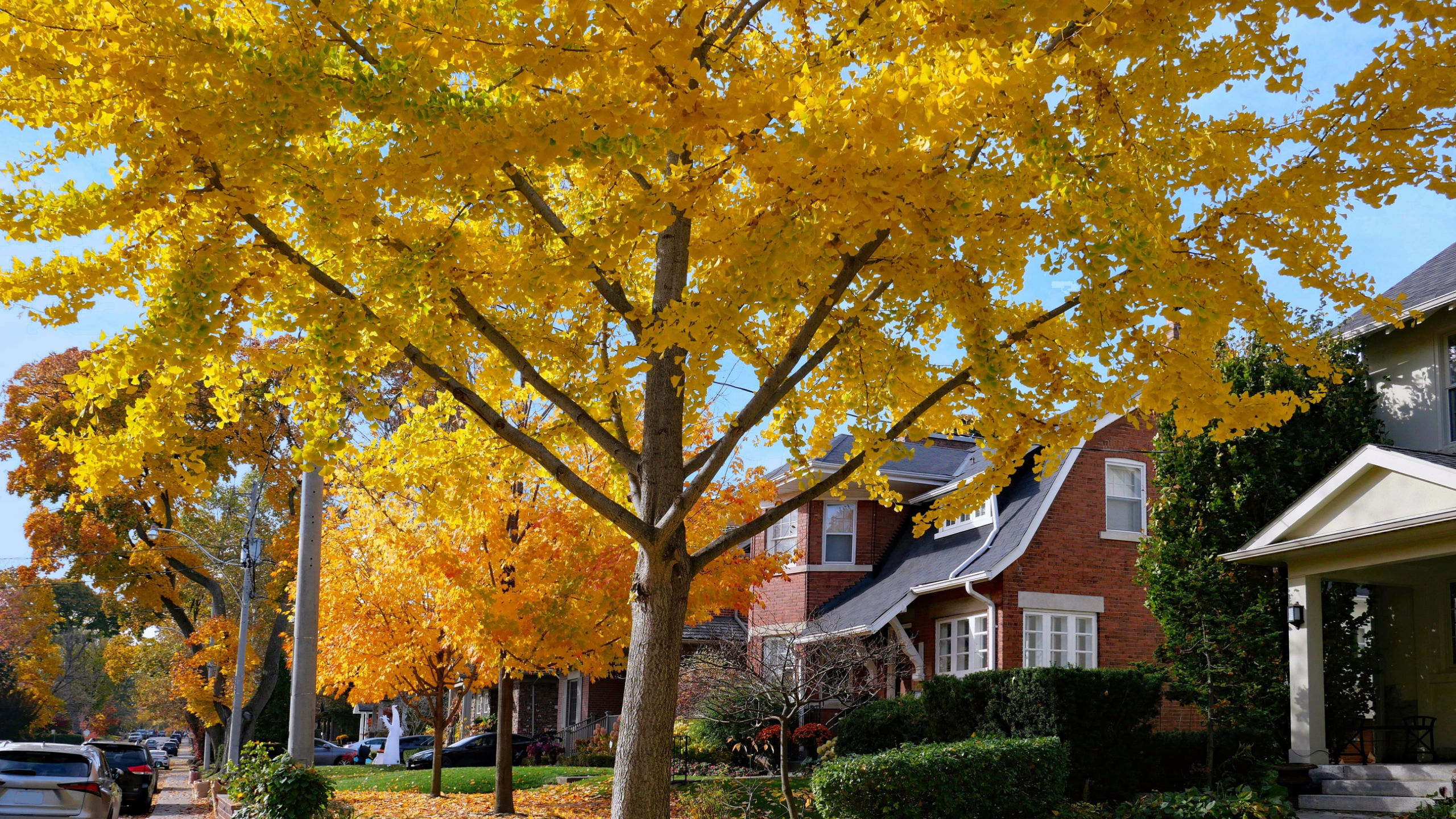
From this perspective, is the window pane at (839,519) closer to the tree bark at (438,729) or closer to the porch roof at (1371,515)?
the tree bark at (438,729)

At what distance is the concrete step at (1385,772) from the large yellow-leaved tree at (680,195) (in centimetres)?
621

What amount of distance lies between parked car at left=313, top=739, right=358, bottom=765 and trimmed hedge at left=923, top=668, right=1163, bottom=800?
32106mm

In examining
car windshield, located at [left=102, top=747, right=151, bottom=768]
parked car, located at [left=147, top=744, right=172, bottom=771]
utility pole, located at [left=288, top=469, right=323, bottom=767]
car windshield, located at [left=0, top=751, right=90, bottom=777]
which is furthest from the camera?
parked car, located at [left=147, top=744, right=172, bottom=771]

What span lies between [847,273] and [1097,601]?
14.7 meters

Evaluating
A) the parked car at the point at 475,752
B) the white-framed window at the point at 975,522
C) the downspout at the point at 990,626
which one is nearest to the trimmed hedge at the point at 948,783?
the downspout at the point at 990,626

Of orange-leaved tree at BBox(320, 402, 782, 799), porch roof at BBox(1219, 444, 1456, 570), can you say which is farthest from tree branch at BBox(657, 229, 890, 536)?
porch roof at BBox(1219, 444, 1456, 570)

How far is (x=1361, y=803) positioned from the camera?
39.1 feet

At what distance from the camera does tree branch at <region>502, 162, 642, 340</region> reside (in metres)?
7.54

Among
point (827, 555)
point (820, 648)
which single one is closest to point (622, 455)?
point (820, 648)

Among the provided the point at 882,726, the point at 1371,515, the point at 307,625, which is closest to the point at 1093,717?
the point at 1371,515

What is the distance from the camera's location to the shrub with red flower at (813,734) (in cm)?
2031

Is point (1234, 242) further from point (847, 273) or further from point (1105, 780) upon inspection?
point (1105, 780)

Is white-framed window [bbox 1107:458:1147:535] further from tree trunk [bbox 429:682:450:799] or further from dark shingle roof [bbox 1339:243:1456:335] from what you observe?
tree trunk [bbox 429:682:450:799]

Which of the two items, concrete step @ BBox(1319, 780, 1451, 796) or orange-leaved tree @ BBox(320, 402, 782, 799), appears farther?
orange-leaved tree @ BBox(320, 402, 782, 799)
